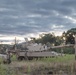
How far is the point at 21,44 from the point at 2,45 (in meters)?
2.02

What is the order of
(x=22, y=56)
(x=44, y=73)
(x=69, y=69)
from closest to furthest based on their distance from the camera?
1. (x=44, y=73)
2. (x=69, y=69)
3. (x=22, y=56)

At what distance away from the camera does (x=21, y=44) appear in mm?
19047

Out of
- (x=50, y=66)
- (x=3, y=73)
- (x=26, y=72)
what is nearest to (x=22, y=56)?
(x=50, y=66)

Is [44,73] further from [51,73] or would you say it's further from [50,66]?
[50,66]

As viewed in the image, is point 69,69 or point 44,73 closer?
point 44,73

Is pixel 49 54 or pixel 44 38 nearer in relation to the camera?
pixel 49 54

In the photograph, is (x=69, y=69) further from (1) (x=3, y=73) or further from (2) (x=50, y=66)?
(1) (x=3, y=73)

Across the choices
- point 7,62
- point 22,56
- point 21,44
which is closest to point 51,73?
point 7,62

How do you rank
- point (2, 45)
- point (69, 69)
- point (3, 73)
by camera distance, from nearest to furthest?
point (3, 73)
point (69, 69)
point (2, 45)

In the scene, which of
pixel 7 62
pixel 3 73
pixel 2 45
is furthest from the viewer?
pixel 2 45

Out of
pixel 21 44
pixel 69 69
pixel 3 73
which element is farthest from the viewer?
pixel 21 44

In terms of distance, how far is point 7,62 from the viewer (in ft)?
38.3

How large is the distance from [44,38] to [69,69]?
139 feet

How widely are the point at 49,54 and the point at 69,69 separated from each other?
4.92 meters
